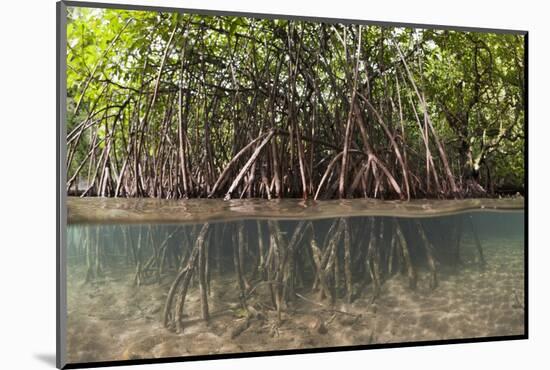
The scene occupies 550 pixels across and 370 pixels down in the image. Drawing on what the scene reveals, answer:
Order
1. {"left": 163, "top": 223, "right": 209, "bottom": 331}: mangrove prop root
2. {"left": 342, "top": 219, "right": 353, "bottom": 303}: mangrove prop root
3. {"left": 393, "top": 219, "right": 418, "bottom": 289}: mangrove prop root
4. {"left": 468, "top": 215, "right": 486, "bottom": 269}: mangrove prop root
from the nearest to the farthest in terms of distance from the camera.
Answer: {"left": 163, "top": 223, "right": 209, "bottom": 331}: mangrove prop root < {"left": 342, "top": 219, "right": 353, "bottom": 303}: mangrove prop root < {"left": 393, "top": 219, "right": 418, "bottom": 289}: mangrove prop root < {"left": 468, "top": 215, "right": 486, "bottom": 269}: mangrove prop root

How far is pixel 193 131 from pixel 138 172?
37 centimetres

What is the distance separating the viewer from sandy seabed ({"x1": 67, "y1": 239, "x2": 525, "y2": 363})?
3924mm

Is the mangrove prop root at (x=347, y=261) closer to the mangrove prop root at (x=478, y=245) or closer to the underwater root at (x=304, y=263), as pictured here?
the underwater root at (x=304, y=263)

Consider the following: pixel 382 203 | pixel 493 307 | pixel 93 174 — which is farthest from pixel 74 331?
pixel 493 307

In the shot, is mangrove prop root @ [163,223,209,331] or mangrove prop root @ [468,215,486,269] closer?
mangrove prop root @ [163,223,209,331]

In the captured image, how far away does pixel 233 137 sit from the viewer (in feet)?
13.9

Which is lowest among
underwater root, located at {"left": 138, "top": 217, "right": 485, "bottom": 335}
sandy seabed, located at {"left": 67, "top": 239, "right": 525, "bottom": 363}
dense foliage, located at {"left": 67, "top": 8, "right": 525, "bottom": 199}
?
sandy seabed, located at {"left": 67, "top": 239, "right": 525, "bottom": 363}

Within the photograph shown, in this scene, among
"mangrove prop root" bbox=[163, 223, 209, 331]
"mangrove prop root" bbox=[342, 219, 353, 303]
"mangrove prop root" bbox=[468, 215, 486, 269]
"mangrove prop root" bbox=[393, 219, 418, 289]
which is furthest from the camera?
"mangrove prop root" bbox=[468, 215, 486, 269]

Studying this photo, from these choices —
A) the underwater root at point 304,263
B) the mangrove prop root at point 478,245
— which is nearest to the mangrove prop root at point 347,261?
the underwater root at point 304,263

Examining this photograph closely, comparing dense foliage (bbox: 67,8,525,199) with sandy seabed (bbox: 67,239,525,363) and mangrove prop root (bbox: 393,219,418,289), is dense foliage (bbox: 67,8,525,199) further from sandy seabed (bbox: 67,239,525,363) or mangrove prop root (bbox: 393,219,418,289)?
sandy seabed (bbox: 67,239,525,363)

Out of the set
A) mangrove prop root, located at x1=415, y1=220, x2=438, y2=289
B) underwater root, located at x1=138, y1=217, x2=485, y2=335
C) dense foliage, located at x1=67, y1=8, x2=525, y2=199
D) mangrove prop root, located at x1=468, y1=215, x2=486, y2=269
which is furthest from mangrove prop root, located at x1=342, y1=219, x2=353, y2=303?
mangrove prop root, located at x1=468, y1=215, x2=486, y2=269

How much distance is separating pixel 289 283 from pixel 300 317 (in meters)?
0.20

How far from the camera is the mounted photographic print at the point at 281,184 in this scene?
396 centimetres

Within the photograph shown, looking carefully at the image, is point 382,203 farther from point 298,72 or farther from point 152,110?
point 152,110
